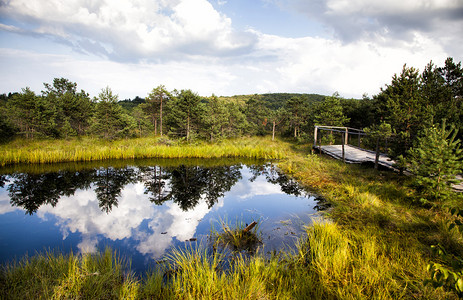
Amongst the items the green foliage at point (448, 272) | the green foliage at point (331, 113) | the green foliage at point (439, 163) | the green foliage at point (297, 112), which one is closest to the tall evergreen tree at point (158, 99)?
the green foliage at point (297, 112)

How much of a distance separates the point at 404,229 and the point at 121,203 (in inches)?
382

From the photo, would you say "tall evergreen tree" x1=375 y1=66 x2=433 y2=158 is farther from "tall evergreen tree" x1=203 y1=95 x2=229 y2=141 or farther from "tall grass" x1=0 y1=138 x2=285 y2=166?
"tall evergreen tree" x1=203 y1=95 x2=229 y2=141

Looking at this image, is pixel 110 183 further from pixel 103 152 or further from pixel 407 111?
pixel 407 111

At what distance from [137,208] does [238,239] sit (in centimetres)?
471

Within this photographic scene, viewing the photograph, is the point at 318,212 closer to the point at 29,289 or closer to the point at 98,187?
the point at 29,289

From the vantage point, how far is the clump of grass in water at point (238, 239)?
568 cm

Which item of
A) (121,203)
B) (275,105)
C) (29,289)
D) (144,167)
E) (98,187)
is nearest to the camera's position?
(29,289)

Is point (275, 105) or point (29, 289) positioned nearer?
point (29, 289)

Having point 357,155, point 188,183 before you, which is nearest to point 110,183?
point 188,183

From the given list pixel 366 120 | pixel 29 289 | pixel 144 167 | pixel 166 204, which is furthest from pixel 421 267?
pixel 366 120

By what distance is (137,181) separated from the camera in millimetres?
11883

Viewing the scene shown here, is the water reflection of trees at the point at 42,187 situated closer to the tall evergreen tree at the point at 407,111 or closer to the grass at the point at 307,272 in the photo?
the grass at the point at 307,272

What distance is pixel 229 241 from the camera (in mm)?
5922

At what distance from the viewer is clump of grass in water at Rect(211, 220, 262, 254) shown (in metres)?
5.68
